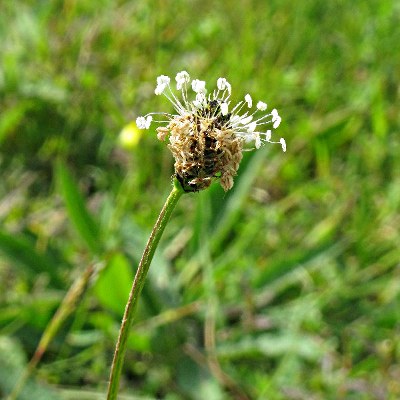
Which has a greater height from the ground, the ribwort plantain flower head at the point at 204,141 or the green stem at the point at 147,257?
the ribwort plantain flower head at the point at 204,141

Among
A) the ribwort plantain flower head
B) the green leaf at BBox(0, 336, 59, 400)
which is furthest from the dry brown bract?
the green leaf at BBox(0, 336, 59, 400)

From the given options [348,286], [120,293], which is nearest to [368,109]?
[348,286]

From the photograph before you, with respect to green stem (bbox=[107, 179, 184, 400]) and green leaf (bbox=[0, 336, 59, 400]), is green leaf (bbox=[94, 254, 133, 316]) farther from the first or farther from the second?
green stem (bbox=[107, 179, 184, 400])

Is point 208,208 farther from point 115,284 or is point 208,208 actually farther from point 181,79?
point 181,79

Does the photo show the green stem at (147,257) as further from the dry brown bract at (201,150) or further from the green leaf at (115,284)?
the green leaf at (115,284)

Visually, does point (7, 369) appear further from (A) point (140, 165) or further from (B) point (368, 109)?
(B) point (368, 109)

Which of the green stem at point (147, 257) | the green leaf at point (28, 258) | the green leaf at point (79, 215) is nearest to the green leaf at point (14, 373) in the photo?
the green leaf at point (28, 258)

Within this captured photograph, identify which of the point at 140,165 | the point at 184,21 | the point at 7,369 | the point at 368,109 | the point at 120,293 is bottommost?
the point at 7,369
